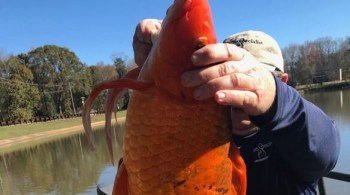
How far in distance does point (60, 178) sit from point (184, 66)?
16.7m

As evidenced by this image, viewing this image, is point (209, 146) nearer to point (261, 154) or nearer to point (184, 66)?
point (184, 66)

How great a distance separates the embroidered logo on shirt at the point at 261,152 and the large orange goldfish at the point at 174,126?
527 millimetres

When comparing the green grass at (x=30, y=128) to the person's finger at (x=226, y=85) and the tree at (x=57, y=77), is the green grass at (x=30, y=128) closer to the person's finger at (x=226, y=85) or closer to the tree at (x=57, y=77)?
the tree at (x=57, y=77)

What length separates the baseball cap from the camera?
1.86m

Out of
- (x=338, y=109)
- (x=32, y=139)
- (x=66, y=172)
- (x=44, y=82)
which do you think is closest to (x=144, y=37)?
(x=66, y=172)

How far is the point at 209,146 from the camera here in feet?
3.72

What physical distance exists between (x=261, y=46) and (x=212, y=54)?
3.05 ft

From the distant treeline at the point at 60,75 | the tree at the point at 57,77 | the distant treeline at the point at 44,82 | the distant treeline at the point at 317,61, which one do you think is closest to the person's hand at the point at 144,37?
the distant treeline at the point at 60,75

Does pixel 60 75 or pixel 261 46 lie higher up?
pixel 60 75

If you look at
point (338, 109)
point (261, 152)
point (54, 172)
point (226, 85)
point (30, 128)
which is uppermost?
point (226, 85)

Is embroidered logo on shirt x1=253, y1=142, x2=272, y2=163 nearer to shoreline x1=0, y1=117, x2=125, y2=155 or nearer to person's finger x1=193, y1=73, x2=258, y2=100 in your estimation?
person's finger x1=193, y1=73, x2=258, y2=100

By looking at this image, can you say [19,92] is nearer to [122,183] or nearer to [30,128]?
[30,128]

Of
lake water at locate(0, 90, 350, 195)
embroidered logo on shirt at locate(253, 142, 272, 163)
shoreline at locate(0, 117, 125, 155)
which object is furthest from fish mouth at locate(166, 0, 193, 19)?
shoreline at locate(0, 117, 125, 155)

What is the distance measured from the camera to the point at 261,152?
1713 mm
